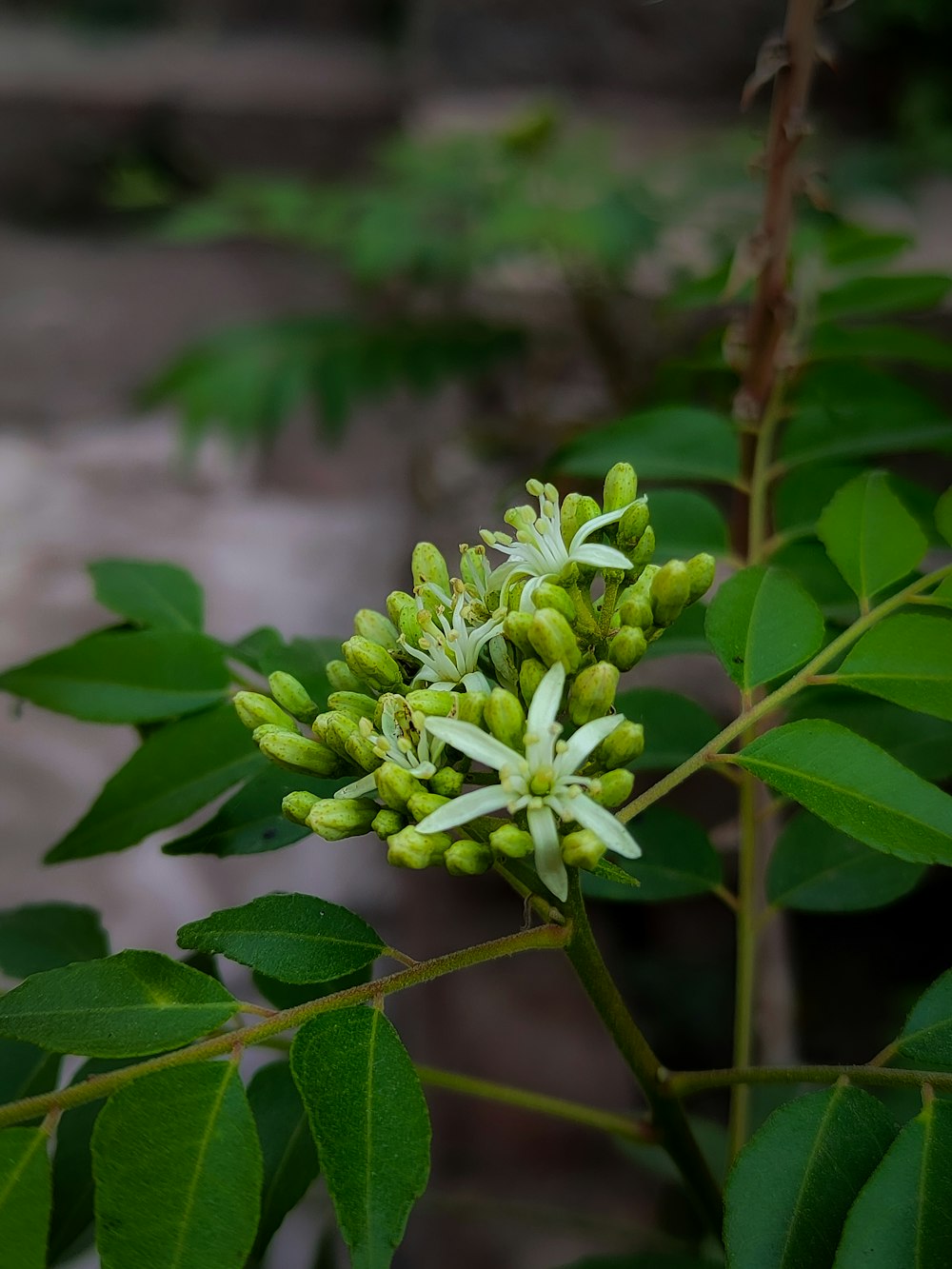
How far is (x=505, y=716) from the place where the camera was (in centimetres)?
45

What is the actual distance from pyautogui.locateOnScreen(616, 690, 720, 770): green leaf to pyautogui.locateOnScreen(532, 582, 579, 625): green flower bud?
0.18 m

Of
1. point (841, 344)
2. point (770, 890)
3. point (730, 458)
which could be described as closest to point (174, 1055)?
point (770, 890)

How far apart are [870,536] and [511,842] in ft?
1.01

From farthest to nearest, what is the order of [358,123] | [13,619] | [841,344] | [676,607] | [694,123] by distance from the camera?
[358,123] < [694,123] < [13,619] < [841,344] < [676,607]

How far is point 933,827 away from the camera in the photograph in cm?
43

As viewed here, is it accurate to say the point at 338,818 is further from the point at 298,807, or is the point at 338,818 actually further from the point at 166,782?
the point at 166,782

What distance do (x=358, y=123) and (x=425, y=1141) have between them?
499cm

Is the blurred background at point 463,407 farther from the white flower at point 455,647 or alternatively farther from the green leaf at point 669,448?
the white flower at point 455,647

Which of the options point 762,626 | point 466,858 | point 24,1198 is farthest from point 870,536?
point 24,1198

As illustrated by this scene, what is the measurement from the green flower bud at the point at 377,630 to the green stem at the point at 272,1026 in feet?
0.58

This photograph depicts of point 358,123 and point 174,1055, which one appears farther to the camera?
point 358,123

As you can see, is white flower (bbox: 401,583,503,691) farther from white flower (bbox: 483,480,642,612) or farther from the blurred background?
the blurred background

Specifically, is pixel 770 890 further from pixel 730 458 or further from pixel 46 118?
pixel 46 118

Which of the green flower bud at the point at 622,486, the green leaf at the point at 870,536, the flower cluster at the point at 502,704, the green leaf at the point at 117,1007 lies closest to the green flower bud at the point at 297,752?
the flower cluster at the point at 502,704
